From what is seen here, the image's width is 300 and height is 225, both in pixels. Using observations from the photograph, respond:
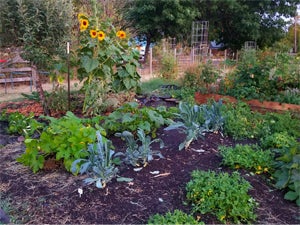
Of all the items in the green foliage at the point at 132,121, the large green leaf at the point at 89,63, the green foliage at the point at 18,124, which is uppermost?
the large green leaf at the point at 89,63

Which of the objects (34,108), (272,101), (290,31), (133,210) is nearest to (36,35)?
(34,108)

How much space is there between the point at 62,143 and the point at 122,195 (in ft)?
2.41

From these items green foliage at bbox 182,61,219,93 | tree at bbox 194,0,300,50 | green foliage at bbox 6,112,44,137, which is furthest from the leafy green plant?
tree at bbox 194,0,300,50

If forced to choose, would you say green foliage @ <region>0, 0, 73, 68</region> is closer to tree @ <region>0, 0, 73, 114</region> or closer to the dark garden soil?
tree @ <region>0, 0, 73, 114</region>

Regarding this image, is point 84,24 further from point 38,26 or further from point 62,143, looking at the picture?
point 62,143

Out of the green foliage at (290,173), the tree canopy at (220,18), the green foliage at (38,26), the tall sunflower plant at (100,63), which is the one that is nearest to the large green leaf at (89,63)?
the tall sunflower plant at (100,63)

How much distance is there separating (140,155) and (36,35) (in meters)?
2.99

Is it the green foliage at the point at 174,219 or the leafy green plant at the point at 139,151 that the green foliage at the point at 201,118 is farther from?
the green foliage at the point at 174,219

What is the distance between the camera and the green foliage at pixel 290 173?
224 centimetres

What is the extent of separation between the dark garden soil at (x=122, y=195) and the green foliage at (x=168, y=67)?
6.32 meters

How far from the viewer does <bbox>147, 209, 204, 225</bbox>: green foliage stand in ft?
6.21

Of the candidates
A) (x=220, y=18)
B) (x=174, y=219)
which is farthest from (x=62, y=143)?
(x=220, y=18)

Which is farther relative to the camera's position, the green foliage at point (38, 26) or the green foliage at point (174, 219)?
the green foliage at point (38, 26)

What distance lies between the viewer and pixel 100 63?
180 inches
